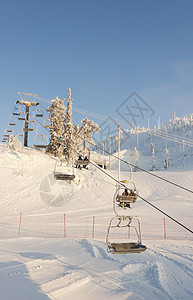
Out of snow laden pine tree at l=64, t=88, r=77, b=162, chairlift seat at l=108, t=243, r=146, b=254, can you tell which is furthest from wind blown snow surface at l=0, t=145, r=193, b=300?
snow laden pine tree at l=64, t=88, r=77, b=162

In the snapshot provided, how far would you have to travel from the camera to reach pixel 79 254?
432 inches

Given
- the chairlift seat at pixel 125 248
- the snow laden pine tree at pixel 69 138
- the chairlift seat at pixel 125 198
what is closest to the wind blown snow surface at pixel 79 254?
the chairlift seat at pixel 125 248

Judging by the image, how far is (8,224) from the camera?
67.5ft

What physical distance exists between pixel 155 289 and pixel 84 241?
627cm

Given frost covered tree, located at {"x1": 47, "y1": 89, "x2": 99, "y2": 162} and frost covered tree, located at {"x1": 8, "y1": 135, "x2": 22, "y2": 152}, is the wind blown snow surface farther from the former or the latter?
frost covered tree, located at {"x1": 47, "y1": 89, "x2": 99, "y2": 162}

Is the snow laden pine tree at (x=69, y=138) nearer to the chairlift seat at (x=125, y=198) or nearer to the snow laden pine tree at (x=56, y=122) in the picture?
the snow laden pine tree at (x=56, y=122)

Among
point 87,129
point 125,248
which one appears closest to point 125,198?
point 125,248

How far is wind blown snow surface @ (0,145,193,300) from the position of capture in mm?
7219

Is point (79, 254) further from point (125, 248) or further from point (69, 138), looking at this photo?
point (69, 138)

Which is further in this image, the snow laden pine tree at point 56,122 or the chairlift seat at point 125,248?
the snow laden pine tree at point 56,122

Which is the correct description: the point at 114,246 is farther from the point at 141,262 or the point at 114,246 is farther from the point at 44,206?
the point at 44,206

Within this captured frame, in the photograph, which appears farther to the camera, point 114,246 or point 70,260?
point 70,260

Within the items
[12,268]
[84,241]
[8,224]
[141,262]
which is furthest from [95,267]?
[8,224]

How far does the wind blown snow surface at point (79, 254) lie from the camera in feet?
23.7
